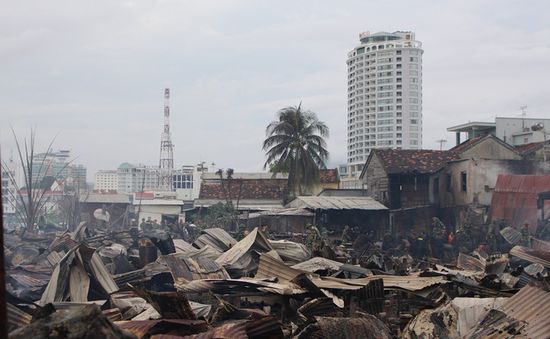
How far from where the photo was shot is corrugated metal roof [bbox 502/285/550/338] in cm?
584

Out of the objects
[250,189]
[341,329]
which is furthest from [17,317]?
[250,189]

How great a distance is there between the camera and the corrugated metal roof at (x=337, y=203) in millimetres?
26453

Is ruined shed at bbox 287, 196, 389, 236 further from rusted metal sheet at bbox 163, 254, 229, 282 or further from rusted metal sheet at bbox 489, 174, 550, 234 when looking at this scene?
rusted metal sheet at bbox 163, 254, 229, 282

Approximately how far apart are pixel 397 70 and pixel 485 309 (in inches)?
3387

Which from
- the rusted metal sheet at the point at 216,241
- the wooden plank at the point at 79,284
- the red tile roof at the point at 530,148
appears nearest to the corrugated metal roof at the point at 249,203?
the red tile roof at the point at 530,148

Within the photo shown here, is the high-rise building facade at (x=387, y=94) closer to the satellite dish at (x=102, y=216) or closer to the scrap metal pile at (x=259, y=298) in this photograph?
the satellite dish at (x=102, y=216)

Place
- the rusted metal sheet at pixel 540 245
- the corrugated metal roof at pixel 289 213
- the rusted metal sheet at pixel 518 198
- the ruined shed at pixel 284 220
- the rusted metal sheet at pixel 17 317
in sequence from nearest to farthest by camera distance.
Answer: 1. the rusted metal sheet at pixel 17 317
2. the rusted metal sheet at pixel 540 245
3. the rusted metal sheet at pixel 518 198
4. the ruined shed at pixel 284 220
5. the corrugated metal roof at pixel 289 213

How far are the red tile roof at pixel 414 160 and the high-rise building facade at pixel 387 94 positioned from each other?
53.5m

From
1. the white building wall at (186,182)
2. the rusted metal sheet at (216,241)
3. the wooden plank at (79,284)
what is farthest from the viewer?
the white building wall at (186,182)

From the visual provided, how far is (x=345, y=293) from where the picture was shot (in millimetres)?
7855

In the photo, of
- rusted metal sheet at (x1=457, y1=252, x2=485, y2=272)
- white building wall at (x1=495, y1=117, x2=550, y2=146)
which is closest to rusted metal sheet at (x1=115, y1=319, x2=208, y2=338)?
rusted metal sheet at (x1=457, y1=252, x2=485, y2=272)

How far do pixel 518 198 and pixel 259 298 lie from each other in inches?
689

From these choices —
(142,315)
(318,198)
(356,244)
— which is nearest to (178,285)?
(142,315)

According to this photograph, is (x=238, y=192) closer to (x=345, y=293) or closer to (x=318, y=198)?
(x=318, y=198)
